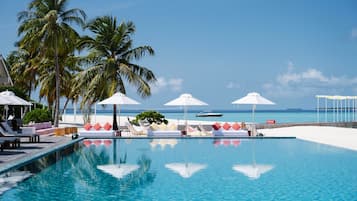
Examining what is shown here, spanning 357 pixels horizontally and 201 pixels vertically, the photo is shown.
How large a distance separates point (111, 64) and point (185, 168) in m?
13.9

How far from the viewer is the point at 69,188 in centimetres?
922

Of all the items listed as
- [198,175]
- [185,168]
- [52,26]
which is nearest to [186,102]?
[52,26]

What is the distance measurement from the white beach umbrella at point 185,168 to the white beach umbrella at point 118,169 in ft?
3.35

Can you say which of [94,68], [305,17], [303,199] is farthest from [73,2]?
[305,17]

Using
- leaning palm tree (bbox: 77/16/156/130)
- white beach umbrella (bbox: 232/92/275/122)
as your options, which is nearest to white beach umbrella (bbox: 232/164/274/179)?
white beach umbrella (bbox: 232/92/275/122)

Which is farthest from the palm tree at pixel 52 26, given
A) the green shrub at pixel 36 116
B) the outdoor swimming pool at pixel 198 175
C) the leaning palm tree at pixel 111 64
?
the outdoor swimming pool at pixel 198 175

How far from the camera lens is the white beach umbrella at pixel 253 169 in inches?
437

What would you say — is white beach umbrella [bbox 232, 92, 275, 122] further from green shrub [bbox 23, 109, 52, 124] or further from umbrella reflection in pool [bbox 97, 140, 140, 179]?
green shrub [bbox 23, 109, 52, 124]

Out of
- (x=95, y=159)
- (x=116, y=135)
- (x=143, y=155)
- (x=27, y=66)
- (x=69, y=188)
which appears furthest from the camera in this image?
(x=27, y=66)

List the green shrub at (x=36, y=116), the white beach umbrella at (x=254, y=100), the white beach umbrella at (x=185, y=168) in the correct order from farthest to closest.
→ the green shrub at (x=36, y=116) → the white beach umbrella at (x=254, y=100) → the white beach umbrella at (x=185, y=168)

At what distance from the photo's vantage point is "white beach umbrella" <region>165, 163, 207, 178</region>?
11.2 m

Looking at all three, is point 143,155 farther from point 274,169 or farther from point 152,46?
point 152,46

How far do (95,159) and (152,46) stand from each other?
13503 millimetres

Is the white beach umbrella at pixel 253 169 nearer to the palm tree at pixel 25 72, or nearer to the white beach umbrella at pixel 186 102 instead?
the white beach umbrella at pixel 186 102
